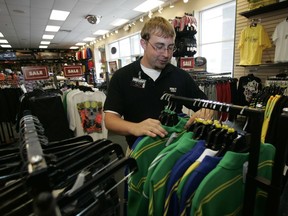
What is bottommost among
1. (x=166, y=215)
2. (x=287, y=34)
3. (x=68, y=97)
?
(x=166, y=215)

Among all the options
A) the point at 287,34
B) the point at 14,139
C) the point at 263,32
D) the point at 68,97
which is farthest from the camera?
the point at 14,139

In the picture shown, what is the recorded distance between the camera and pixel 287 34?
333cm

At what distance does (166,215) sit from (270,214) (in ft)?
1.26

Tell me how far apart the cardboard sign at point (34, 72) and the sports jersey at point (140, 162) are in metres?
3.10

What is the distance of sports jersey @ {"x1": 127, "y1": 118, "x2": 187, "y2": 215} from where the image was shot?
908 mm

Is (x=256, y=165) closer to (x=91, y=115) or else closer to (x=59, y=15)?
(x=91, y=115)

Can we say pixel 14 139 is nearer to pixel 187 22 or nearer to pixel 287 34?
pixel 187 22

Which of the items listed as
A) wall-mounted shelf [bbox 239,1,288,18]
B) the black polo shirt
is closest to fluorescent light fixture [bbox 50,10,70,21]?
wall-mounted shelf [bbox 239,1,288,18]

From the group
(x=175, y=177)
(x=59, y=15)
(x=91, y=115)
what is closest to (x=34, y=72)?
(x=91, y=115)

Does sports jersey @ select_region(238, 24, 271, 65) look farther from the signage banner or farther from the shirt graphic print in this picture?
the signage banner

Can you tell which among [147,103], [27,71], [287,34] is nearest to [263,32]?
[287,34]

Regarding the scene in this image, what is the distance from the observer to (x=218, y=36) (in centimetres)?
580

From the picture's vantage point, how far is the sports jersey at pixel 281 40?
11.0ft

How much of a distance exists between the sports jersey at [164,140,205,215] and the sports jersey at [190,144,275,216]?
0.10 m
